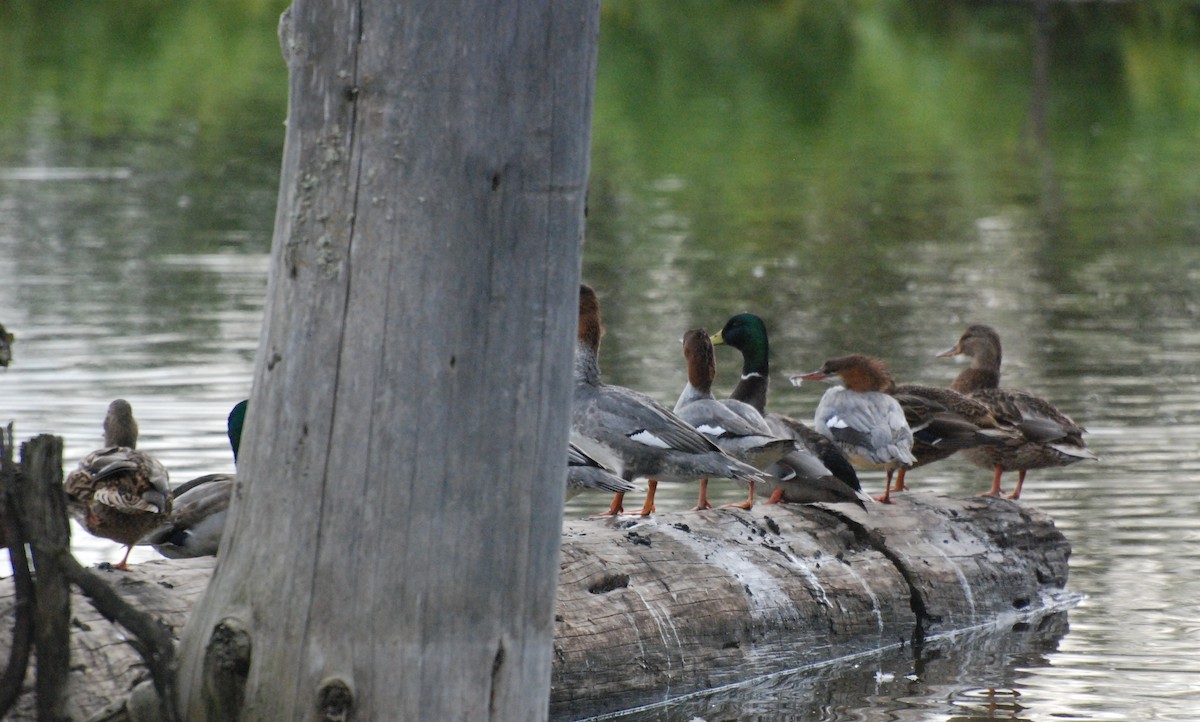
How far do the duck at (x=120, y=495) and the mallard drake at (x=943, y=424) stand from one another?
309cm

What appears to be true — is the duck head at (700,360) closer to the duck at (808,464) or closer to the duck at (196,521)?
the duck at (808,464)

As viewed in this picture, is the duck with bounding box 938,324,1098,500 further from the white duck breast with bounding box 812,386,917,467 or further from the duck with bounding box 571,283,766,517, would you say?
the duck with bounding box 571,283,766,517

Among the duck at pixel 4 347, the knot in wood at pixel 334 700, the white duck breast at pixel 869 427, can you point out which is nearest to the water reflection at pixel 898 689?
the white duck breast at pixel 869 427

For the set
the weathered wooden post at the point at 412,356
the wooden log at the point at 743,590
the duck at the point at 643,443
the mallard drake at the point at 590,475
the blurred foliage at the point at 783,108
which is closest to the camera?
the weathered wooden post at the point at 412,356

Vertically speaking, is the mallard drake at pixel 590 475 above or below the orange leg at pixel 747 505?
above

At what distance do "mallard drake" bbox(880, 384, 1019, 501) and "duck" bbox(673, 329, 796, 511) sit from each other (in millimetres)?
797

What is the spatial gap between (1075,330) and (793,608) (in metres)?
7.62

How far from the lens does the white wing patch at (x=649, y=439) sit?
618cm

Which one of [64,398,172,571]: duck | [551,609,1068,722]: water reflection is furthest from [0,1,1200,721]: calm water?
[64,398,172,571]: duck

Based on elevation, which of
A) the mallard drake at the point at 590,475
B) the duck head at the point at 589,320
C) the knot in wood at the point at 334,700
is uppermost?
the duck head at the point at 589,320

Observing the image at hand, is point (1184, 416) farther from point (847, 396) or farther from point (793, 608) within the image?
point (793, 608)

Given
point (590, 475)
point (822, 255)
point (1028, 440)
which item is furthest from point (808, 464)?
point (822, 255)

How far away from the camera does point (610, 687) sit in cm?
541

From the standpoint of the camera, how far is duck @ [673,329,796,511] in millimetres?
6414
